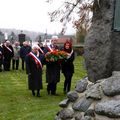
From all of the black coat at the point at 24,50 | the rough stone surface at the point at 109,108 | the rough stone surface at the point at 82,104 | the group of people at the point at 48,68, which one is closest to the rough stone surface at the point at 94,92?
the rough stone surface at the point at 82,104

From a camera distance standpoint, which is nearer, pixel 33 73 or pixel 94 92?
pixel 94 92

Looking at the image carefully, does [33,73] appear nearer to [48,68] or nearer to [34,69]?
[34,69]

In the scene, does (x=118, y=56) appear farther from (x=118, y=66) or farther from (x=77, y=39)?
(x=77, y=39)

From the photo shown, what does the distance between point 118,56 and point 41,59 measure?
7572 mm

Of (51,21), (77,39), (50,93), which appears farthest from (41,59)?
(77,39)

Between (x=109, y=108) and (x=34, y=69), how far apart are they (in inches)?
325

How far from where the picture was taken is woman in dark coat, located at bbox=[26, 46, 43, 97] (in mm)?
14758

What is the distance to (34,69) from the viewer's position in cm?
1484

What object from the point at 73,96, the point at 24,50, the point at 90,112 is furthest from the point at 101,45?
the point at 24,50

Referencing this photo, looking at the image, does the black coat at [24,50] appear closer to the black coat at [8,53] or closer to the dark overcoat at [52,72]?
the black coat at [8,53]

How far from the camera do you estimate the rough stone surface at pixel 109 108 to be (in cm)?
669

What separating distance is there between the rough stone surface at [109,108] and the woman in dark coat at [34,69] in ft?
26.0

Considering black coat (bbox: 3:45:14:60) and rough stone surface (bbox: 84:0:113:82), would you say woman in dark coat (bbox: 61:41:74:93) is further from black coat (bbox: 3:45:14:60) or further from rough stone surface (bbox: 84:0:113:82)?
black coat (bbox: 3:45:14:60)

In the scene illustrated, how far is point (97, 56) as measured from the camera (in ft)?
24.8
